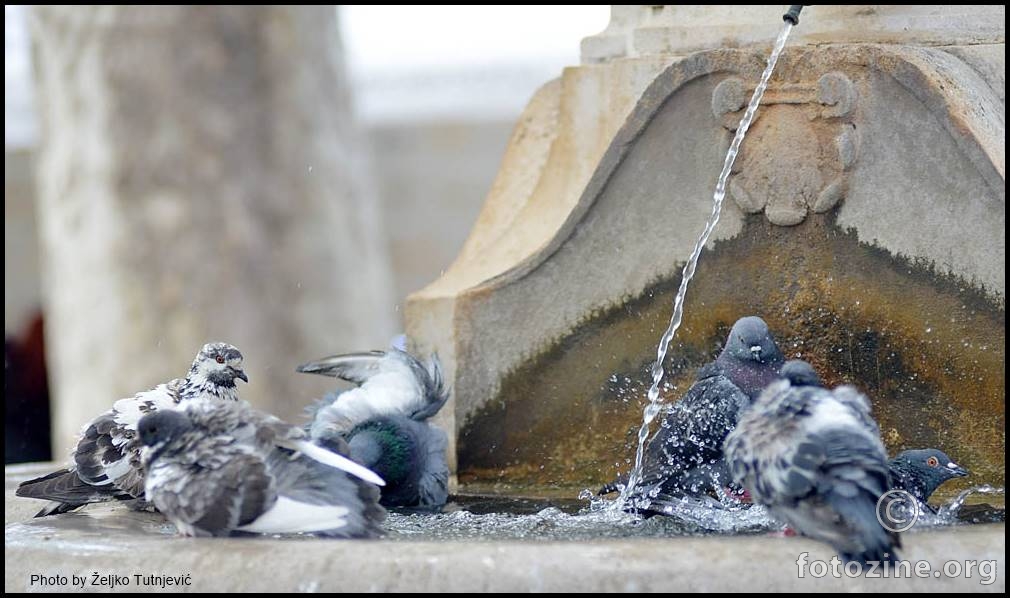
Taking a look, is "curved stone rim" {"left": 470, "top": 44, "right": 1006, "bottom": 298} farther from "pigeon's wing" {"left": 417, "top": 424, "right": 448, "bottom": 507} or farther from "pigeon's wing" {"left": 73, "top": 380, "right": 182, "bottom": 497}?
"pigeon's wing" {"left": 73, "top": 380, "right": 182, "bottom": 497}

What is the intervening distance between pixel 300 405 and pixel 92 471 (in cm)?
663

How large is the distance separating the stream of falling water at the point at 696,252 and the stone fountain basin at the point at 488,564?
1180 mm

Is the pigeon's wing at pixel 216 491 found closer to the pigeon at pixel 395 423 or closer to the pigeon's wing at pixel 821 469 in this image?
the pigeon at pixel 395 423

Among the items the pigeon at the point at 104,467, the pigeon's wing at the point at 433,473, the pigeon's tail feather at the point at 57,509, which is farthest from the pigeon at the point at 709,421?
the pigeon's tail feather at the point at 57,509

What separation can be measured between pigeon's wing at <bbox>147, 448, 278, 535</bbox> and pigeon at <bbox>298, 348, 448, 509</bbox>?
77cm

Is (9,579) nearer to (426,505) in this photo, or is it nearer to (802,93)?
(426,505)

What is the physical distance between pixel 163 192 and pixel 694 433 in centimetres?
752

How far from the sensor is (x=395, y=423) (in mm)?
4715

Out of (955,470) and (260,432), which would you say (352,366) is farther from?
(955,470)

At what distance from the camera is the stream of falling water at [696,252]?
14.8ft

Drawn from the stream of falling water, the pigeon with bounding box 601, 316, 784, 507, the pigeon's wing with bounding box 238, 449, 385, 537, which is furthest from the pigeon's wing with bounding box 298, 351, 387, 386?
the pigeon's wing with bounding box 238, 449, 385, 537

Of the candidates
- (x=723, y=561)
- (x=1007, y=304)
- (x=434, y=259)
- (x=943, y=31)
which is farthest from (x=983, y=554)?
(x=434, y=259)

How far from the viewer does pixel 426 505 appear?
15.3 feet

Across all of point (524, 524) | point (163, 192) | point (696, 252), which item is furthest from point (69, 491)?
point (163, 192)
